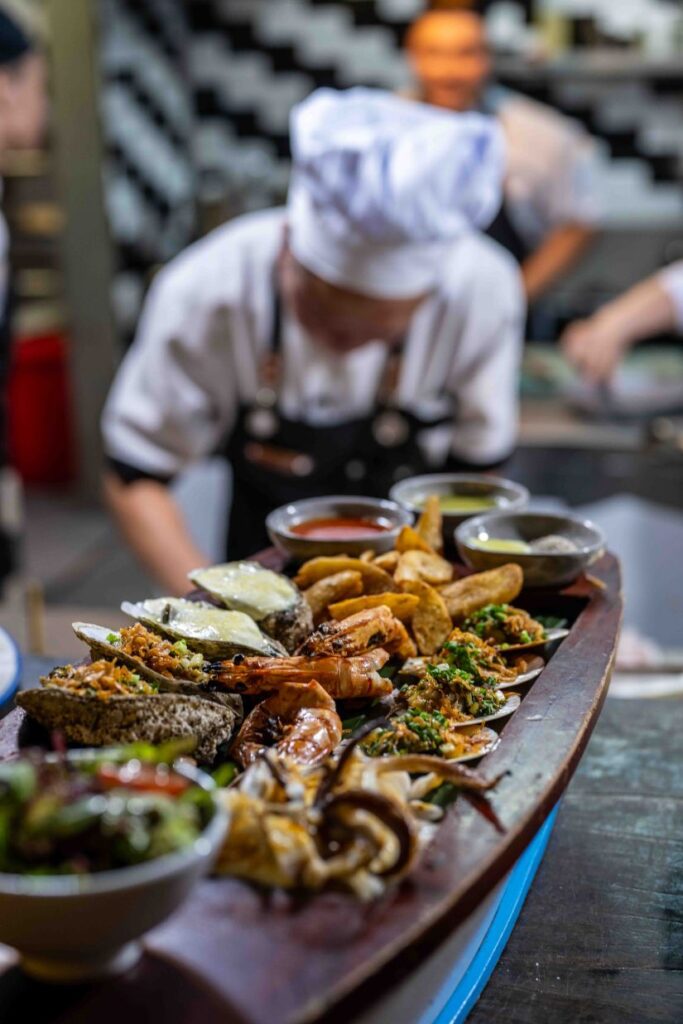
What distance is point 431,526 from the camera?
177 cm

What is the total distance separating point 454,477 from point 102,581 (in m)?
3.93

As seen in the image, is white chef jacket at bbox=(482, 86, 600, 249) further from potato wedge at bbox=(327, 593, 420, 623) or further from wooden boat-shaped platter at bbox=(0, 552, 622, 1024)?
wooden boat-shaped platter at bbox=(0, 552, 622, 1024)

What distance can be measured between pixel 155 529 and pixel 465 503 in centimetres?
123

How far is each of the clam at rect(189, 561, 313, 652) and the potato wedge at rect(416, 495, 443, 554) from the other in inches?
11.8

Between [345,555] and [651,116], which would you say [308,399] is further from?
[651,116]

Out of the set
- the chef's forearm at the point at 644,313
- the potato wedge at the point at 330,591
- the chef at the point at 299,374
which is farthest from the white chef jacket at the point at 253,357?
the potato wedge at the point at 330,591

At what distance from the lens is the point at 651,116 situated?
634cm

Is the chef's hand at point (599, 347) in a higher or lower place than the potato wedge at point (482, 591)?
lower

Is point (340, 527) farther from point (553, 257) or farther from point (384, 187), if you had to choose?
point (553, 257)

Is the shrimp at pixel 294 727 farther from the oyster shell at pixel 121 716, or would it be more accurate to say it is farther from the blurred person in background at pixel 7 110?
the blurred person in background at pixel 7 110

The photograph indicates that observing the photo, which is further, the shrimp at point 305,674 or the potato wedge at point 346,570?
the potato wedge at point 346,570

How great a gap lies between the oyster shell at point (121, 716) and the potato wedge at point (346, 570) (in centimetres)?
47

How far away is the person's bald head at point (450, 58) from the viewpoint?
4.81 metres

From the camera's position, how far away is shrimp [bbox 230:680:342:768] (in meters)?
1.18
